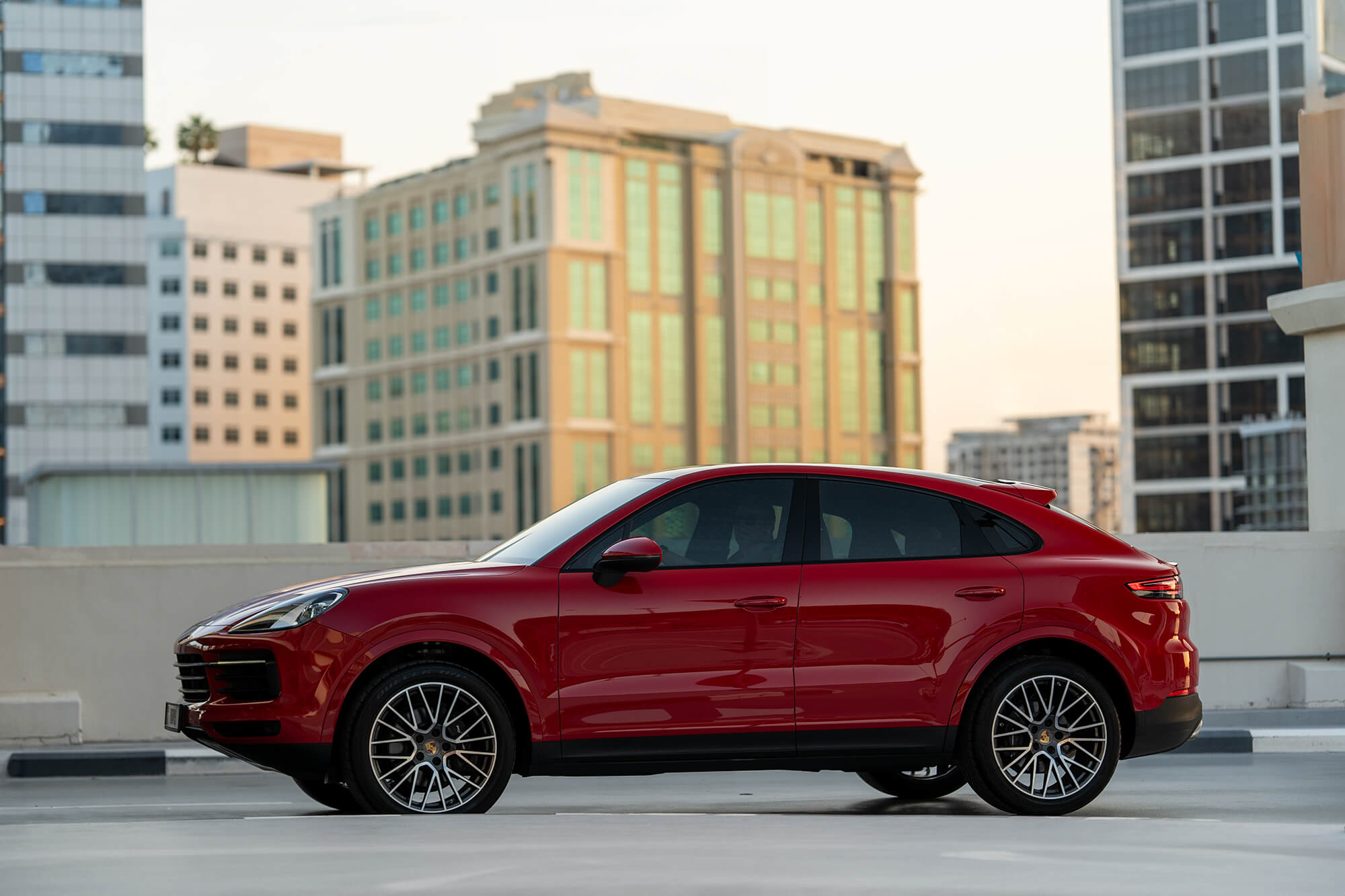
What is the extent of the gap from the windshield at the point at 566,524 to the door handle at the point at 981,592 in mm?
1342

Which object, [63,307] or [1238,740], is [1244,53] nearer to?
[63,307]

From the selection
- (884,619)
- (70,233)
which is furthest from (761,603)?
(70,233)

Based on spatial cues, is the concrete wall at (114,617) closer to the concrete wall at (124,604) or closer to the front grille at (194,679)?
the concrete wall at (124,604)

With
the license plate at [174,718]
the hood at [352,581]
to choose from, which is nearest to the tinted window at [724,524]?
the hood at [352,581]

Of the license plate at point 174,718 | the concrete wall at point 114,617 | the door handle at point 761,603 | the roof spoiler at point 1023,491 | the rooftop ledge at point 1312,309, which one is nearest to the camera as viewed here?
the door handle at point 761,603

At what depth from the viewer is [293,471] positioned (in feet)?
149

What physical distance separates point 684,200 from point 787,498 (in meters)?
120

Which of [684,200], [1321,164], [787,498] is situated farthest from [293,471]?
[684,200]

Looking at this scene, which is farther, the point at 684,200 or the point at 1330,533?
the point at 684,200

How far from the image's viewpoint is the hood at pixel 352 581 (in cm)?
751

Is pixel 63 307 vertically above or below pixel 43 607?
above

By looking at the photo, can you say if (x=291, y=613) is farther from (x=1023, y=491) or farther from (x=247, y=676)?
(x=1023, y=491)

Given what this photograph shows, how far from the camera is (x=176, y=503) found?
43.4 meters

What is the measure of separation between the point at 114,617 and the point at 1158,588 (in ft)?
24.5
